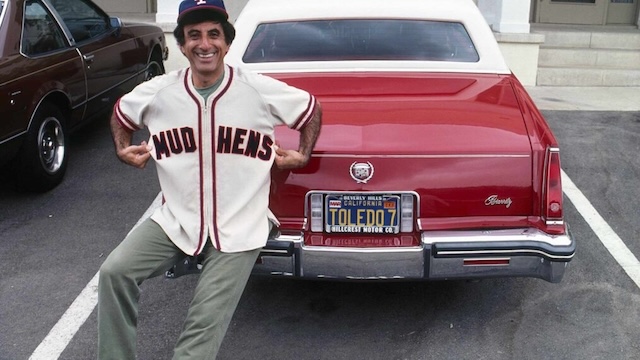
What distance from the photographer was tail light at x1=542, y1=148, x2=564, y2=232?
125 inches

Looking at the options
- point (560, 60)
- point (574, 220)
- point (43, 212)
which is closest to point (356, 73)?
point (574, 220)

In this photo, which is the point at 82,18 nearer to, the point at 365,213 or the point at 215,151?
the point at 215,151

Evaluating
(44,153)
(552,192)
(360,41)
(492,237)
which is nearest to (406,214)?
(492,237)

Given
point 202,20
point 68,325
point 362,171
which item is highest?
point 202,20

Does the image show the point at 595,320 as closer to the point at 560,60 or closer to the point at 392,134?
the point at 392,134

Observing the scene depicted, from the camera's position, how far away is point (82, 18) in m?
6.48

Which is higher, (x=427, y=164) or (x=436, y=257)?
(x=427, y=164)

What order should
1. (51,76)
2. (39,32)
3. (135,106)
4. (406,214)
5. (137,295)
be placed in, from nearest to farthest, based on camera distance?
(137,295)
(135,106)
(406,214)
(51,76)
(39,32)

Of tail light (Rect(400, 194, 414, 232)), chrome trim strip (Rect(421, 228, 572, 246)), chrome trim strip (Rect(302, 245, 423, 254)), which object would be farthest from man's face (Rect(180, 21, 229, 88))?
chrome trim strip (Rect(421, 228, 572, 246))

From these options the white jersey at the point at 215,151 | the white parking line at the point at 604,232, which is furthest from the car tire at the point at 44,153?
the white parking line at the point at 604,232

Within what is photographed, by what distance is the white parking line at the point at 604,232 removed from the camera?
4309mm

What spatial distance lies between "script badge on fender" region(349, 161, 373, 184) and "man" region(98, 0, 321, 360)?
38 centimetres

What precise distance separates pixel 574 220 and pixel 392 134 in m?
2.40

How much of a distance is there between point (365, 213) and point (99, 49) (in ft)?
13.1
